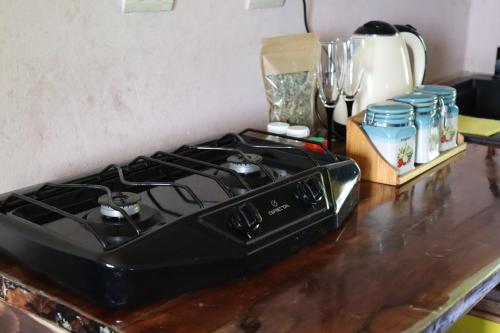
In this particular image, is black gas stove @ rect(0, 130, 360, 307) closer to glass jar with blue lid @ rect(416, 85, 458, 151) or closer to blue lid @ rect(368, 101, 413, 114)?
blue lid @ rect(368, 101, 413, 114)

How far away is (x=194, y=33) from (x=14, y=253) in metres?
0.60

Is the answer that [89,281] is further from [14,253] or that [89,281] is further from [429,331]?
[429,331]

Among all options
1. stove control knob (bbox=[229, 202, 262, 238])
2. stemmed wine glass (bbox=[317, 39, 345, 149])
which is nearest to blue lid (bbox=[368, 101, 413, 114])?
stemmed wine glass (bbox=[317, 39, 345, 149])

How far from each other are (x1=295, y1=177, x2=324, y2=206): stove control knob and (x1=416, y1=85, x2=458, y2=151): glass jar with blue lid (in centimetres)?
50

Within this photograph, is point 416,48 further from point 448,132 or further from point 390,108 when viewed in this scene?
point 390,108

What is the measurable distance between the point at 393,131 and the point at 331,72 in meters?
0.19

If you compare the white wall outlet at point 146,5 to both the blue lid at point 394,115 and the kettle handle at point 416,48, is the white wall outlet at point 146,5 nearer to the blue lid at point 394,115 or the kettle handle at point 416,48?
the blue lid at point 394,115

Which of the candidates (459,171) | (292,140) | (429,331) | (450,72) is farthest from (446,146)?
(450,72)

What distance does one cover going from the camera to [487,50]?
7.54 ft

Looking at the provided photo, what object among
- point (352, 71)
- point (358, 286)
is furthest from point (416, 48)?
point (358, 286)

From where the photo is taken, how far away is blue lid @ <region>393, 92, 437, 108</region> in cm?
134

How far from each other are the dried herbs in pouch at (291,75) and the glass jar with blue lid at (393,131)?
216mm

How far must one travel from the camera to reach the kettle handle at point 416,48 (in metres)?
1.61

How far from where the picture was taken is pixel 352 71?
1.41m
